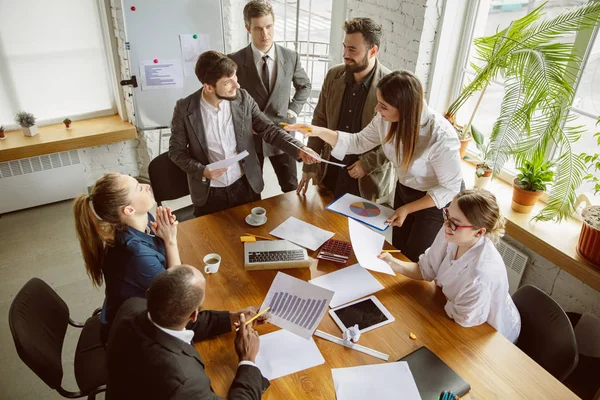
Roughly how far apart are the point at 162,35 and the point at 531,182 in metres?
3.07

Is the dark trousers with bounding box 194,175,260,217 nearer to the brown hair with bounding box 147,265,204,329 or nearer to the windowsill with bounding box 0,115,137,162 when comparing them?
the brown hair with bounding box 147,265,204,329

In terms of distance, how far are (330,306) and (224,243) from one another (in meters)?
0.63

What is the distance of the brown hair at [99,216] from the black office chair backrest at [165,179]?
85 cm

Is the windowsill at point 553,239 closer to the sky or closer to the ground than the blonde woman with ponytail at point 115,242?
closer to the ground

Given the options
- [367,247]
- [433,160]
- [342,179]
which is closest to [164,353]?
[367,247]

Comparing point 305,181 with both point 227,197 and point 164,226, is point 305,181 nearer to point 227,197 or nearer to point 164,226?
point 227,197

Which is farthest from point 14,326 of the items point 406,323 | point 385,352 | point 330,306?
point 406,323

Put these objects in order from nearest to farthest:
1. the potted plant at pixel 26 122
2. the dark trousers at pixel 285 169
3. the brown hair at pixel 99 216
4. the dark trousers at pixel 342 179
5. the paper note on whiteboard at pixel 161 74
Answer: the brown hair at pixel 99 216 < the dark trousers at pixel 342 179 < the dark trousers at pixel 285 169 < the potted plant at pixel 26 122 < the paper note on whiteboard at pixel 161 74

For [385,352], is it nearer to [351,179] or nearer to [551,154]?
[351,179]

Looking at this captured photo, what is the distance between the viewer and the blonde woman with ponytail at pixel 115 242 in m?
1.63

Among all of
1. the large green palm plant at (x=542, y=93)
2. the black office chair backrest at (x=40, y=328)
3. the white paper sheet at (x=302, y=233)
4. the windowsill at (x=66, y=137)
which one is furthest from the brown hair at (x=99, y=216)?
the windowsill at (x=66, y=137)

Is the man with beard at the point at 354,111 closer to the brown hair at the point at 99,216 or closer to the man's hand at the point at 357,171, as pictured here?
the man's hand at the point at 357,171

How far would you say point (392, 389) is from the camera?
4.58 ft

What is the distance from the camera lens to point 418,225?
2264 mm
